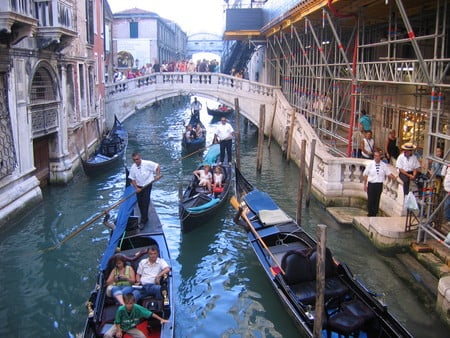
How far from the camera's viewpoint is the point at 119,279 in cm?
491

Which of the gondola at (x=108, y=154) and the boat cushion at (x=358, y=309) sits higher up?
the gondola at (x=108, y=154)

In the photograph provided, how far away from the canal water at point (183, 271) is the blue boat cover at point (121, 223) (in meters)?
0.61

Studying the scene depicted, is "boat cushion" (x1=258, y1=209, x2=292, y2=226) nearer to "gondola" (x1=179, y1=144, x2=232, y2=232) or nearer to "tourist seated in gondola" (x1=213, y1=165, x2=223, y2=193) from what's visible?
"gondola" (x1=179, y1=144, x2=232, y2=232)

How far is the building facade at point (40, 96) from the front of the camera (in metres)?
7.47

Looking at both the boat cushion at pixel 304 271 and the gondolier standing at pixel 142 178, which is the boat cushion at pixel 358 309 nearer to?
the boat cushion at pixel 304 271

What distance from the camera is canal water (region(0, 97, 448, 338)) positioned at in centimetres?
517

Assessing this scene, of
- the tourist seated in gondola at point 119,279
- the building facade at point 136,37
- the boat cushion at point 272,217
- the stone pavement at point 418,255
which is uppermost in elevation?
the building facade at point 136,37

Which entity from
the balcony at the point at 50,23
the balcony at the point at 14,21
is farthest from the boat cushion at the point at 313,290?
the balcony at the point at 50,23

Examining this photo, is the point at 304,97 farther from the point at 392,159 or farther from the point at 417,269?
the point at 417,269

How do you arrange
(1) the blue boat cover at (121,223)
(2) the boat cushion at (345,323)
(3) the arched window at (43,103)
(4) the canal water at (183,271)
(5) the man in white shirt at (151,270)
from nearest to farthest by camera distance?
(2) the boat cushion at (345,323) → (5) the man in white shirt at (151,270) → (4) the canal water at (183,271) → (1) the blue boat cover at (121,223) → (3) the arched window at (43,103)

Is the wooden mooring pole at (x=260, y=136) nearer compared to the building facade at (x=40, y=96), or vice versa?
the building facade at (x=40, y=96)

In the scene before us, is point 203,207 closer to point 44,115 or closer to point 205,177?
point 205,177

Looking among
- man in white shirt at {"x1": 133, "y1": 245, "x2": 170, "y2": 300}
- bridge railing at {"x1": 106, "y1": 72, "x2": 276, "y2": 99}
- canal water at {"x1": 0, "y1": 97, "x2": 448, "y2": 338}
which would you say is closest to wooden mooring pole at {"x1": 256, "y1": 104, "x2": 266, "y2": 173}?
canal water at {"x1": 0, "y1": 97, "x2": 448, "y2": 338}

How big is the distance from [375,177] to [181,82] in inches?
421
